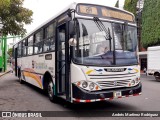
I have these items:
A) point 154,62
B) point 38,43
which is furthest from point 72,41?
point 154,62

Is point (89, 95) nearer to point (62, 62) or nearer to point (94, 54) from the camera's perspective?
point (94, 54)

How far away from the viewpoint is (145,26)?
3419 cm

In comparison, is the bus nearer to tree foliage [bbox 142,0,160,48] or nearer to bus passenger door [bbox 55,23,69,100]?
bus passenger door [bbox 55,23,69,100]

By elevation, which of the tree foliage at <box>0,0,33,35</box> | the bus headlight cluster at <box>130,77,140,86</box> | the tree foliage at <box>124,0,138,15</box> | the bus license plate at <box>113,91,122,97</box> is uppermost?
the tree foliage at <box>124,0,138,15</box>

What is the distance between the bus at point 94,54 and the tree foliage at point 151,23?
24.8 metres

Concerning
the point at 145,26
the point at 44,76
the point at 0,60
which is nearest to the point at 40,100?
the point at 44,76

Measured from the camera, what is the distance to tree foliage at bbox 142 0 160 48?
31.1m

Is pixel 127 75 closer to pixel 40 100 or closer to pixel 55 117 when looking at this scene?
pixel 55 117

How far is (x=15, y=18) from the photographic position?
48.8 ft

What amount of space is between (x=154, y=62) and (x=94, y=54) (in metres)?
14.8

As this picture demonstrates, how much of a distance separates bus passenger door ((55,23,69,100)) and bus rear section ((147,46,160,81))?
13.5 m

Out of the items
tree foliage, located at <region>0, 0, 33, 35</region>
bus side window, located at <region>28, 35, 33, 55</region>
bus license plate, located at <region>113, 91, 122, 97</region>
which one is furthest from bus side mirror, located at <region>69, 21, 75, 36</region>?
tree foliage, located at <region>0, 0, 33, 35</region>

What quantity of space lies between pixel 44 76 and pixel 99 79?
341cm

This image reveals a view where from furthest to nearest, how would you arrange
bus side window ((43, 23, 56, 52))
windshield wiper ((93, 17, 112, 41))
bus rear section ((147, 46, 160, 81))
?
bus rear section ((147, 46, 160, 81)), bus side window ((43, 23, 56, 52)), windshield wiper ((93, 17, 112, 41))
